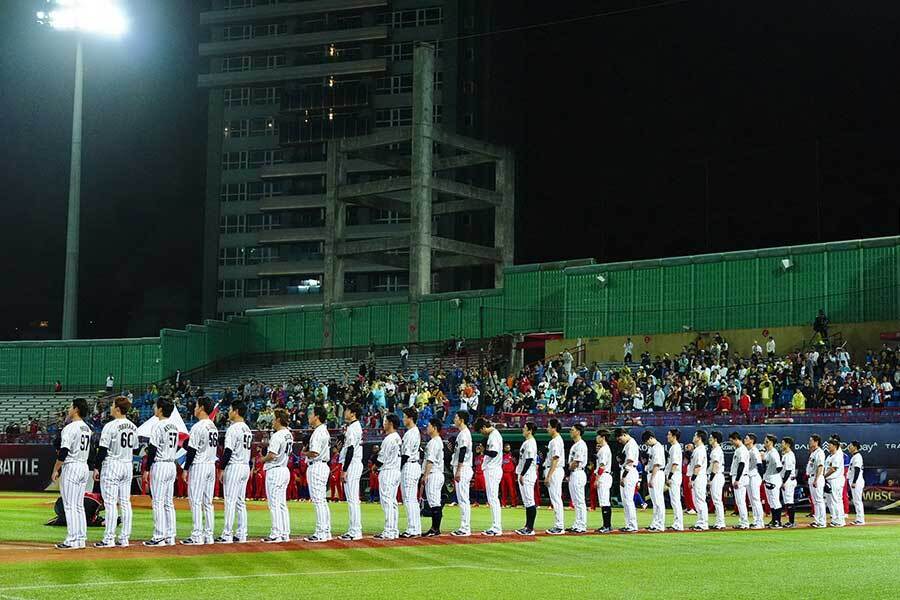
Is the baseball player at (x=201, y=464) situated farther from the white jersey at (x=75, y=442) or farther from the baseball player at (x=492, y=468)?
the baseball player at (x=492, y=468)

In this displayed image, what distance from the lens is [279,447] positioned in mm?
19375

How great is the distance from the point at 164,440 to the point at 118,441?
2.28 feet

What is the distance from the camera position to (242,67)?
376 ft

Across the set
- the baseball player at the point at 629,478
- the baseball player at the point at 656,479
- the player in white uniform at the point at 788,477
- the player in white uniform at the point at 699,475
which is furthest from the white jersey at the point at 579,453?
the player in white uniform at the point at 788,477

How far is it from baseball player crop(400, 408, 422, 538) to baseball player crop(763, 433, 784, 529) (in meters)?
10.3

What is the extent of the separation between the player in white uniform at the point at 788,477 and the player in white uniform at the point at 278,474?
13.6 m

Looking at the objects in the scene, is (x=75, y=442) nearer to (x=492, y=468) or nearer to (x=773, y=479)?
(x=492, y=468)

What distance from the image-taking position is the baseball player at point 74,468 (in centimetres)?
1770

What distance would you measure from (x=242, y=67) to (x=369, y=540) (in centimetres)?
9974

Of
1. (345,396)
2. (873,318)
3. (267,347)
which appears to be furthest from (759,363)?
(267,347)

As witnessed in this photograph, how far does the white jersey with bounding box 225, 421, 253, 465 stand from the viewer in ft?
62.3

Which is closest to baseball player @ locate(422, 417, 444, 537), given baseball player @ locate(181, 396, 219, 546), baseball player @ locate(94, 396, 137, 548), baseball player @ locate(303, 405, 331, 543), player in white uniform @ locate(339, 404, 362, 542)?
player in white uniform @ locate(339, 404, 362, 542)

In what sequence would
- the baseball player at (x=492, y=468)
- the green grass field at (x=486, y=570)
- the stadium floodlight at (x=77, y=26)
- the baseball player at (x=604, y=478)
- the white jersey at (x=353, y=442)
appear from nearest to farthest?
the green grass field at (x=486, y=570) < the white jersey at (x=353, y=442) < the baseball player at (x=492, y=468) < the baseball player at (x=604, y=478) < the stadium floodlight at (x=77, y=26)

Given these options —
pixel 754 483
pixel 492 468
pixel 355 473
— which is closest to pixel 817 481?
pixel 754 483
